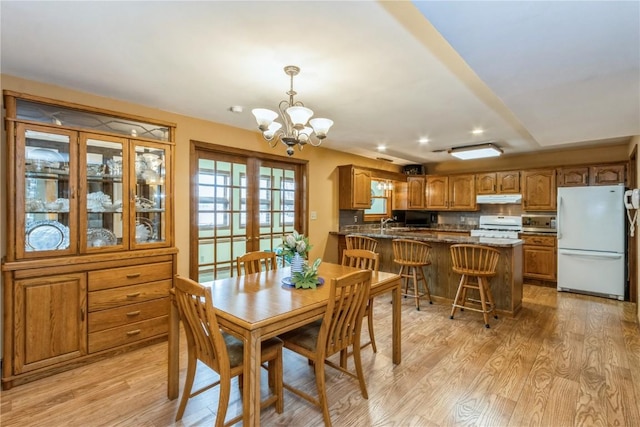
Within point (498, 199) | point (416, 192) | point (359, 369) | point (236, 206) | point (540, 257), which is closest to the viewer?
point (359, 369)

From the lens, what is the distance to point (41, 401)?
219 centimetres

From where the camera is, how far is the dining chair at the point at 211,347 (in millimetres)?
1666

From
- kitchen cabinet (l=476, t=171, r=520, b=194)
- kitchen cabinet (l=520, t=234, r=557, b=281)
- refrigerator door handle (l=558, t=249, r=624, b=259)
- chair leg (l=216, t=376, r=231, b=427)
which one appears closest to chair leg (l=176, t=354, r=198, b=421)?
chair leg (l=216, t=376, r=231, b=427)

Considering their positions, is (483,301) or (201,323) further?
(483,301)

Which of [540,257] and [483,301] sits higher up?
[540,257]

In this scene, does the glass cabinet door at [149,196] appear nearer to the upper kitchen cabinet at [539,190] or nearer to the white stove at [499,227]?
the white stove at [499,227]

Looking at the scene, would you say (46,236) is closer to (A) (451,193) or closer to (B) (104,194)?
(B) (104,194)

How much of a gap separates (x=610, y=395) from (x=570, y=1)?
2.55m

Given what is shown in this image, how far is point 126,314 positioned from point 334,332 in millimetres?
2020

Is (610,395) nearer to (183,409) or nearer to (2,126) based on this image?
(183,409)

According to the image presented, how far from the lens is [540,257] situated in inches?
211

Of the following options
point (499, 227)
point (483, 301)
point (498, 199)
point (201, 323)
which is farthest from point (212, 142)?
point (499, 227)

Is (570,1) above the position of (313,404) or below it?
above

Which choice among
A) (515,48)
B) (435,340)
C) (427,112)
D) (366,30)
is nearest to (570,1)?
(515,48)
